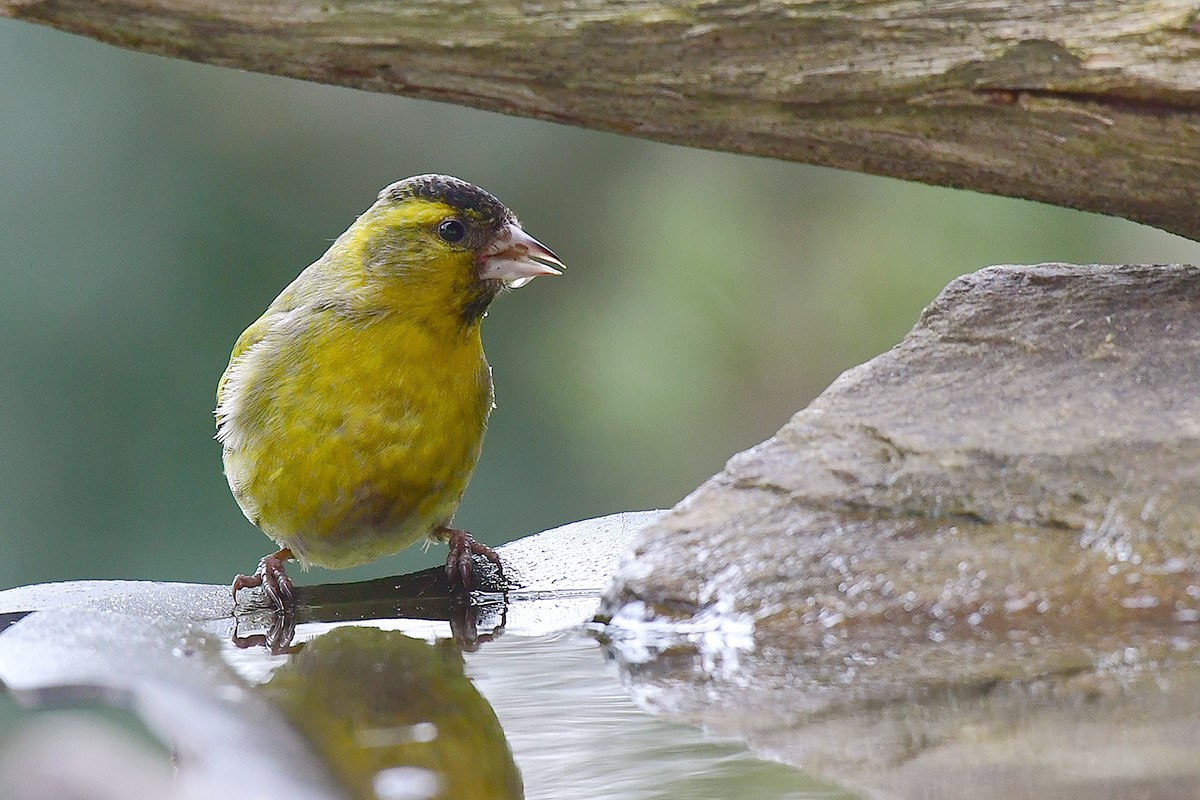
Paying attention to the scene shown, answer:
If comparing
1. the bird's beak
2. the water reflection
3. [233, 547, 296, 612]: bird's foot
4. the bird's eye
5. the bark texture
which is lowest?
[233, 547, 296, 612]: bird's foot

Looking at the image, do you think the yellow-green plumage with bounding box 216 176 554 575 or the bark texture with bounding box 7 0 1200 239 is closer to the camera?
the bark texture with bounding box 7 0 1200 239

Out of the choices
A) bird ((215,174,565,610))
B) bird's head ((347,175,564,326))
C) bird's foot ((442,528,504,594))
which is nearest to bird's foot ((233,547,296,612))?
bird ((215,174,565,610))

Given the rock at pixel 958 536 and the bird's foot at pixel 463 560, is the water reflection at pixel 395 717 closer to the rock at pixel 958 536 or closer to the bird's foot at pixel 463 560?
the rock at pixel 958 536

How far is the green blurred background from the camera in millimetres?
6984

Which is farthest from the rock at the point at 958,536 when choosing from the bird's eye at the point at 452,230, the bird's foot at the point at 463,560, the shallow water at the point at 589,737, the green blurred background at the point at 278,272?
the green blurred background at the point at 278,272

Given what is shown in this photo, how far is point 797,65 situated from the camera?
9.30 feet

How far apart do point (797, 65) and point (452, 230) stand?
3.91ft

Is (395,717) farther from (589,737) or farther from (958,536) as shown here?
(958,536)

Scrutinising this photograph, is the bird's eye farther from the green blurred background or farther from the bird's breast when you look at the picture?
Answer: the green blurred background

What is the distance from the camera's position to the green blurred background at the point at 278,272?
22.9ft

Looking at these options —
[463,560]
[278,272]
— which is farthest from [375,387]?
[278,272]

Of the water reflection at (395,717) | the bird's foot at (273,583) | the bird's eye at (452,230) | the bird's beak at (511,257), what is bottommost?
the bird's foot at (273,583)

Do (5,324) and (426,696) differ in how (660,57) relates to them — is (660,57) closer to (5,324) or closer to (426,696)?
(426,696)

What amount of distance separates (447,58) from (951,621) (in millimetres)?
1392
